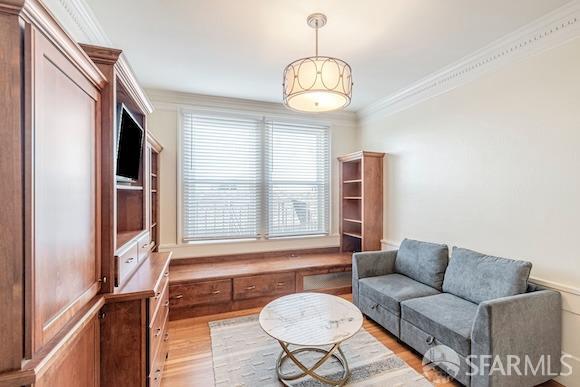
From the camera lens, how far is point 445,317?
2.11 m

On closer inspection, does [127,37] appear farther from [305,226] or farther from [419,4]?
[305,226]

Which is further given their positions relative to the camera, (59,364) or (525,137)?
(525,137)

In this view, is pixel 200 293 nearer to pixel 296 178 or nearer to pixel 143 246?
pixel 143 246

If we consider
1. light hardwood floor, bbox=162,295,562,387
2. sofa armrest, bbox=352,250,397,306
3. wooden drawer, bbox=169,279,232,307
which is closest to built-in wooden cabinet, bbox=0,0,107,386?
light hardwood floor, bbox=162,295,562,387

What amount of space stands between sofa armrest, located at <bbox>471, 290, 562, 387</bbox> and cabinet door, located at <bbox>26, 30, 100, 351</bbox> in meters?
2.25

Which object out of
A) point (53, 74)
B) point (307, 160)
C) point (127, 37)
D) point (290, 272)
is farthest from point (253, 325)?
point (127, 37)

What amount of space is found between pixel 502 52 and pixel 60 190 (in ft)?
10.6

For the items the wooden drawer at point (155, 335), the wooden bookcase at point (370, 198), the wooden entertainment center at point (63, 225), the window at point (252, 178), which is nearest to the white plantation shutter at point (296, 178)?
the window at point (252, 178)

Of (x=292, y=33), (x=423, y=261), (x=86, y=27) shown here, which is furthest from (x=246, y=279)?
(x=86, y=27)

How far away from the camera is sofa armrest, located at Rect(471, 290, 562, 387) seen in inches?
69.1

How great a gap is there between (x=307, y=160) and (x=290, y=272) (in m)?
1.69

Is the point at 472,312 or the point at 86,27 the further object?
the point at 472,312

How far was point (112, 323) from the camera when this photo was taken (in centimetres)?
144

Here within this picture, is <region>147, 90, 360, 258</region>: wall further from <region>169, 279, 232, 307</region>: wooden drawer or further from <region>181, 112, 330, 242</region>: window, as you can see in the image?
<region>169, 279, 232, 307</region>: wooden drawer
